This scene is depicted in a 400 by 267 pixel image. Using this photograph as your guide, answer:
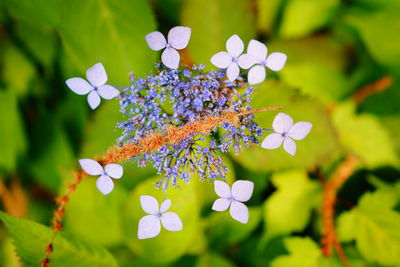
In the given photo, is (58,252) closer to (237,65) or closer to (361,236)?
(237,65)

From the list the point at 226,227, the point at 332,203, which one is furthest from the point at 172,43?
the point at 332,203

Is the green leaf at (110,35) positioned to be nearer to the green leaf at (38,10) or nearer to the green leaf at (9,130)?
the green leaf at (38,10)

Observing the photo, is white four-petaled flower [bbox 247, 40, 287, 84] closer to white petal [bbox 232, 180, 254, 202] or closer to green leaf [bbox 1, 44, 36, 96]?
white petal [bbox 232, 180, 254, 202]

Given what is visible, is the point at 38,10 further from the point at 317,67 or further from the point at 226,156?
the point at 317,67

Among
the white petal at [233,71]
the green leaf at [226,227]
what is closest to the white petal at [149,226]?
the white petal at [233,71]

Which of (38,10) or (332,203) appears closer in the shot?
(38,10)

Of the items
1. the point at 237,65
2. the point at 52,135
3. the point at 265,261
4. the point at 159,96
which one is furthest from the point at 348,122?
the point at 52,135
